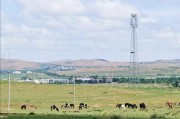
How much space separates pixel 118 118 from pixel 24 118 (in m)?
8.29

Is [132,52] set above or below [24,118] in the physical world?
above

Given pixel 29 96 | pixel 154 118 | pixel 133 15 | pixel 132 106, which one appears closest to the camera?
pixel 154 118

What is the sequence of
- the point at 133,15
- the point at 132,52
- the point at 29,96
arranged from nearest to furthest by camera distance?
the point at 29,96, the point at 132,52, the point at 133,15

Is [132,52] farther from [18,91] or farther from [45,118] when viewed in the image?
[45,118]

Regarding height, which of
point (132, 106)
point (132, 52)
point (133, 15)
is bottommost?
point (132, 106)

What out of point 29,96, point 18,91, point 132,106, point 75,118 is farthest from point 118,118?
point 18,91

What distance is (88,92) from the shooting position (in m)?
139

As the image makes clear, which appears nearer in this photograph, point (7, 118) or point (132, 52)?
point (7, 118)

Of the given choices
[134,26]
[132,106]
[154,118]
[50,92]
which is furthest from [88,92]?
[154,118]

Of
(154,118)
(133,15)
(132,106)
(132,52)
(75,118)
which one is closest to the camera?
(75,118)

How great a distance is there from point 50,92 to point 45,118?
8804 cm

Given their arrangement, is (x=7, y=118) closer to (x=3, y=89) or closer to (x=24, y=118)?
(x=24, y=118)

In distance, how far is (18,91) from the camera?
130m

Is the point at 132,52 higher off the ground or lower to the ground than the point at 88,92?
higher
